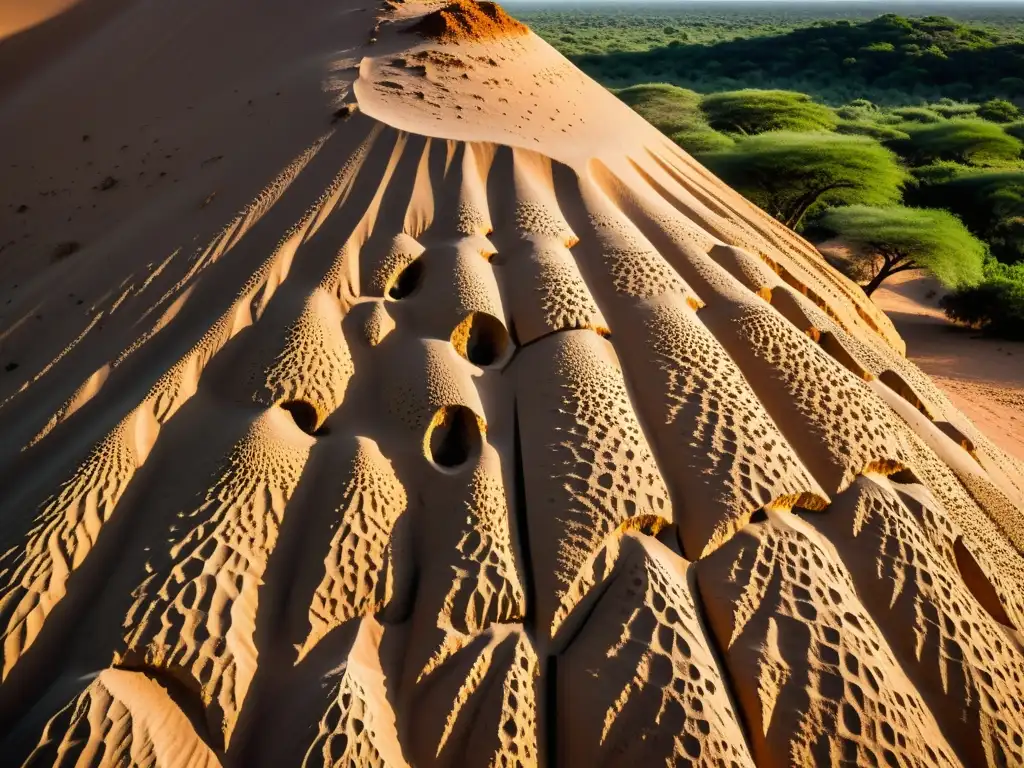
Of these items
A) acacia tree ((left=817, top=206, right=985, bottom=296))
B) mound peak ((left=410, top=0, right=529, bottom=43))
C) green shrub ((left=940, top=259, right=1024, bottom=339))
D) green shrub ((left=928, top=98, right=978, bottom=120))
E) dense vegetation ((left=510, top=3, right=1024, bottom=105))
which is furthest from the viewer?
dense vegetation ((left=510, top=3, right=1024, bottom=105))

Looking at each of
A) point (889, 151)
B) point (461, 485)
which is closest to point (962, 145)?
Answer: point (889, 151)

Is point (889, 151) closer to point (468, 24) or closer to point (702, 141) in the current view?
point (702, 141)

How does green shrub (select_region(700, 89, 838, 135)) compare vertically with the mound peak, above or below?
below

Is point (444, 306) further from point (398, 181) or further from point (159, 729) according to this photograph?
point (159, 729)

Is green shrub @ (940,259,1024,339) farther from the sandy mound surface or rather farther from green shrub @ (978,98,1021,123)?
green shrub @ (978,98,1021,123)

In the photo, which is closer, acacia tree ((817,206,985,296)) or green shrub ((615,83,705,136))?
acacia tree ((817,206,985,296))

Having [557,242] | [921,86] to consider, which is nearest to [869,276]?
[557,242]

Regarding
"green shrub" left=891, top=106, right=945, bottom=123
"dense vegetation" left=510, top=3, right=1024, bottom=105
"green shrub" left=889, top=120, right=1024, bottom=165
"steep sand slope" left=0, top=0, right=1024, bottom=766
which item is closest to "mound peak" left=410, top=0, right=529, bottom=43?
"steep sand slope" left=0, top=0, right=1024, bottom=766
